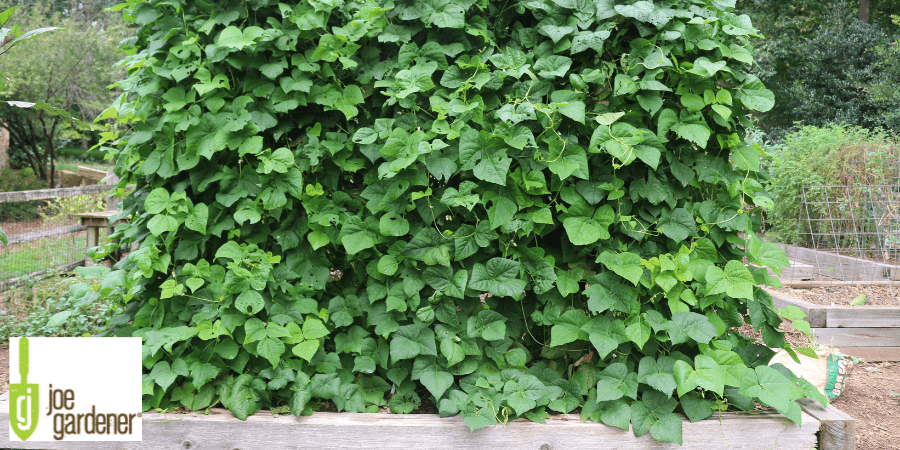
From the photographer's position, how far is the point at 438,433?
1.98 metres

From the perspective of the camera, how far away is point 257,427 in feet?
6.59

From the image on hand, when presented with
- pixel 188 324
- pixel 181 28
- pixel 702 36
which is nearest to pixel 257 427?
pixel 188 324

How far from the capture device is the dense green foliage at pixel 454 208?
6.40 ft

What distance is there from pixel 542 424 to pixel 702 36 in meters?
1.56

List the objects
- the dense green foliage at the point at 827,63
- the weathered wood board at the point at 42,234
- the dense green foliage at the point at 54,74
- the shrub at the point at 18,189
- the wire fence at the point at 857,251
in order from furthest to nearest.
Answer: the dense green foliage at the point at 54,74
the dense green foliage at the point at 827,63
the shrub at the point at 18,189
the weathered wood board at the point at 42,234
the wire fence at the point at 857,251

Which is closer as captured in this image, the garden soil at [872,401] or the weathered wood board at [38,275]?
the garden soil at [872,401]

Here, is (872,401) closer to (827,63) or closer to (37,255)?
(37,255)

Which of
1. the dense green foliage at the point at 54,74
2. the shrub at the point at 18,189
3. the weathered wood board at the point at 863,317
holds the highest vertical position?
the weathered wood board at the point at 863,317

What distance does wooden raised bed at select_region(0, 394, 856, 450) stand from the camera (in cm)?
195

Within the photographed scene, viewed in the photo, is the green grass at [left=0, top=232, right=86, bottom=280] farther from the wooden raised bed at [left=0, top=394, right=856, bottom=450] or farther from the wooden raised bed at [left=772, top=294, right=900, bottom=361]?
the wooden raised bed at [left=772, top=294, right=900, bottom=361]

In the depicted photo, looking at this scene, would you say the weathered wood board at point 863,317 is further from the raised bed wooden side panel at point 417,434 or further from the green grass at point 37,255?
the green grass at point 37,255

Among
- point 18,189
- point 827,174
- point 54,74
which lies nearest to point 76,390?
point 827,174

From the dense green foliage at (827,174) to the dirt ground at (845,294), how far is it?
133 centimetres

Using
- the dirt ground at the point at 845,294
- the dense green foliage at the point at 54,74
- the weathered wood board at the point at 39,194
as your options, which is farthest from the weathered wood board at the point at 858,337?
the dense green foliage at the point at 54,74
